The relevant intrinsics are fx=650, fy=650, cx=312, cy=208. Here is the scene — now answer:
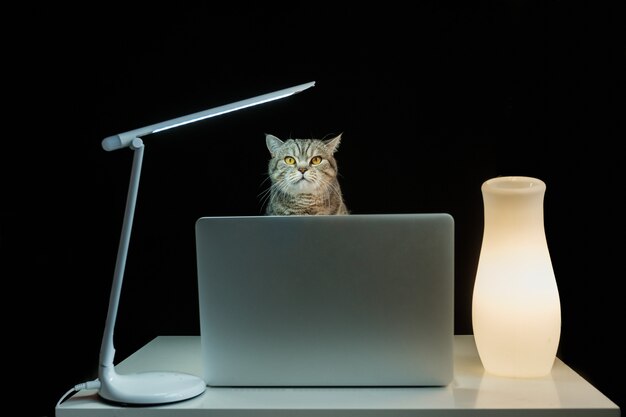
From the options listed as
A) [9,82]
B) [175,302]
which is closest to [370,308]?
[175,302]

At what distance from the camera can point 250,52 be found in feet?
5.49

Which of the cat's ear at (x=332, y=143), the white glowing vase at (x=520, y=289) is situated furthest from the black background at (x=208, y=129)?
the white glowing vase at (x=520, y=289)

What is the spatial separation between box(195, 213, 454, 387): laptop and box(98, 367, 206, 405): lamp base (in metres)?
0.08

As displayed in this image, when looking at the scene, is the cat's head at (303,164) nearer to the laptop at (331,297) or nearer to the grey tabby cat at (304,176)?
the grey tabby cat at (304,176)

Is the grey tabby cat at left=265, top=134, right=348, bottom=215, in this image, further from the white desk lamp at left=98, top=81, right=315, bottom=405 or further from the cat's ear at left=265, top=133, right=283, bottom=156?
the white desk lamp at left=98, top=81, right=315, bottom=405

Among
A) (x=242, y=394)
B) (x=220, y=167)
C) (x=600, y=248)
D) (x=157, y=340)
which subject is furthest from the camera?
(x=220, y=167)

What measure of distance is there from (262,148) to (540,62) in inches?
28.5

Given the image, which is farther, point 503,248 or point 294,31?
point 294,31

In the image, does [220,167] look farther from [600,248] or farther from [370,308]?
[600,248]

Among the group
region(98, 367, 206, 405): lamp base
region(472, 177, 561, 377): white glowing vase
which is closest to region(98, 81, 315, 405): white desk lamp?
region(98, 367, 206, 405): lamp base

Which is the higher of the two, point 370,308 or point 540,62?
point 540,62

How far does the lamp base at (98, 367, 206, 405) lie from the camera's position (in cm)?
107

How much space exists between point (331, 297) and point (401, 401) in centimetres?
21

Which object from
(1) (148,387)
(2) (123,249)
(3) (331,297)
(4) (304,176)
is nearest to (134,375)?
(1) (148,387)
